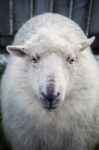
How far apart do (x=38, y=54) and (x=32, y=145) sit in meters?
1.05

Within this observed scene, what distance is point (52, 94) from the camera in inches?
126

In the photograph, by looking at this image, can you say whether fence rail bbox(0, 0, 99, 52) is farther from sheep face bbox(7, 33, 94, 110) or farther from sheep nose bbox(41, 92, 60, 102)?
sheep nose bbox(41, 92, 60, 102)

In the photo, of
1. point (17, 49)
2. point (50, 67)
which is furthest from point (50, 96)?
point (17, 49)

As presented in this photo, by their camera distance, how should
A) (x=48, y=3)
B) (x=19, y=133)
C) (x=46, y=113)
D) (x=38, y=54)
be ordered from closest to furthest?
(x=38, y=54)
(x=46, y=113)
(x=19, y=133)
(x=48, y=3)

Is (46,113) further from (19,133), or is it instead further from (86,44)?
(86,44)

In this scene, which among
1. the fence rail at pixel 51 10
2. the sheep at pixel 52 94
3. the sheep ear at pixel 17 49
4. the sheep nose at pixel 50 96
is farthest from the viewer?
the fence rail at pixel 51 10

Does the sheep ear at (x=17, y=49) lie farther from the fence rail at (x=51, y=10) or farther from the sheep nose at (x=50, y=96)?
the fence rail at (x=51, y=10)

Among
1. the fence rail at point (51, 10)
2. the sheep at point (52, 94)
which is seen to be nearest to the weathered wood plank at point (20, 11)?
the fence rail at point (51, 10)

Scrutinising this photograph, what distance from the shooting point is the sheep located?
3434 millimetres

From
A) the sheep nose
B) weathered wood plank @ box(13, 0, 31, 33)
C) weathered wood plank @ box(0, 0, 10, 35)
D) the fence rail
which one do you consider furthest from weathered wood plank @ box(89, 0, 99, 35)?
the sheep nose

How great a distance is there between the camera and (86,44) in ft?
12.3

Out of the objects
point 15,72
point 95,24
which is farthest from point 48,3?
point 15,72

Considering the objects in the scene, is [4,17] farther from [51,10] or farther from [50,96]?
[50,96]

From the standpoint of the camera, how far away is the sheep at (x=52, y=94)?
3434mm
